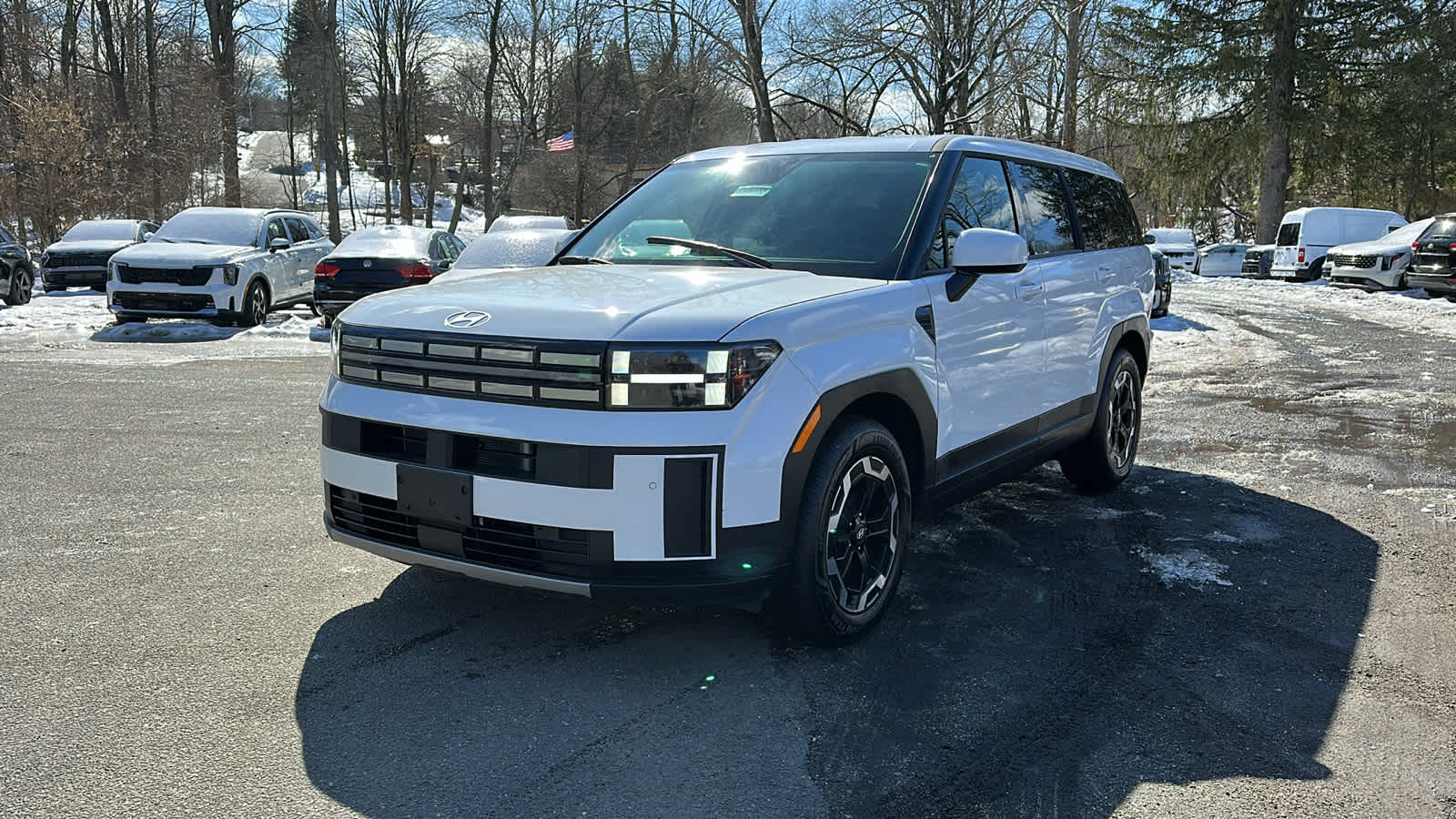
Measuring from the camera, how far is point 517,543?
3469 millimetres

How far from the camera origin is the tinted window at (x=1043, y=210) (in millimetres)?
5316

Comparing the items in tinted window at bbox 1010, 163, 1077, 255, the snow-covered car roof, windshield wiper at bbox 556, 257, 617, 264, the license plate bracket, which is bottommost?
the license plate bracket

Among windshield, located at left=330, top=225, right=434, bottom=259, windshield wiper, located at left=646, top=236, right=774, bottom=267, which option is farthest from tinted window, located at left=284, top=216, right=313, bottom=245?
windshield wiper, located at left=646, top=236, right=774, bottom=267

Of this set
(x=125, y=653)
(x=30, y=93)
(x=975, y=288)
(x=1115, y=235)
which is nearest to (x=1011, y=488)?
(x=1115, y=235)

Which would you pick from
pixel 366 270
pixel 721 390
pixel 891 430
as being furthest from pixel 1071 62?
pixel 721 390

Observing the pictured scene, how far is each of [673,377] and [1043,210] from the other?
2.93 metres

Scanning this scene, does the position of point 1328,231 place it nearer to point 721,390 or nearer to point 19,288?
point 19,288

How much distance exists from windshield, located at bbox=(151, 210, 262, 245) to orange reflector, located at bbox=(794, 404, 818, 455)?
1438 centimetres

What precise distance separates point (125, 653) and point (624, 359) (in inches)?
79.9

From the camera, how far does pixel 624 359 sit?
3.30 m

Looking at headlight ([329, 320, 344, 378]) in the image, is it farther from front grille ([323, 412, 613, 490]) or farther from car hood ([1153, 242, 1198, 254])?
car hood ([1153, 242, 1198, 254])

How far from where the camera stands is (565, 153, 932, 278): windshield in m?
4.43

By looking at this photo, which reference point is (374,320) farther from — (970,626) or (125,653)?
(970,626)

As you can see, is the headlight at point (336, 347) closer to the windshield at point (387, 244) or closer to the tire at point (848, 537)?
the tire at point (848, 537)
